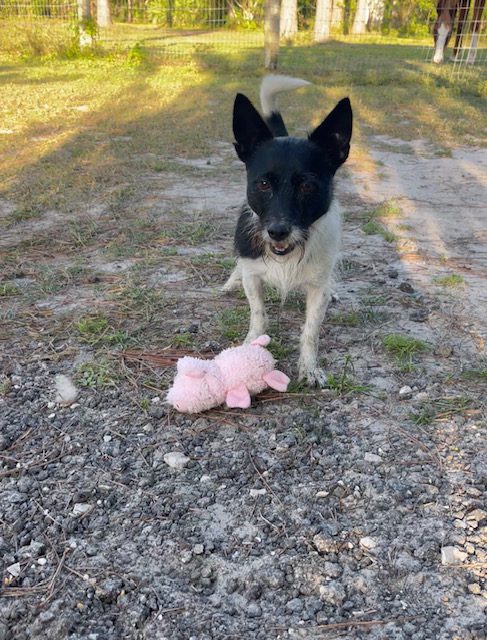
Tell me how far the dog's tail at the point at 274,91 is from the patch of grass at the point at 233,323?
108 centimetres

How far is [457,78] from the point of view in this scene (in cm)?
1257

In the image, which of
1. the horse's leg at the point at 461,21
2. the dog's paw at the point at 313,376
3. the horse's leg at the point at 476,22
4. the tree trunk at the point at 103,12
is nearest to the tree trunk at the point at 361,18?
the tree trunk at the point at 103,12

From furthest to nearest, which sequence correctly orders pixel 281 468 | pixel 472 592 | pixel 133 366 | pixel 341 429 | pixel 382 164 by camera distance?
1. pixel 382 164
2. pixel 133 366
3. pixel 341 429
4. pixel 281 468
5. pixel 472 592

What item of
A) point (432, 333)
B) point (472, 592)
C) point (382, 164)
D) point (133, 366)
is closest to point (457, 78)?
point (382, 164)

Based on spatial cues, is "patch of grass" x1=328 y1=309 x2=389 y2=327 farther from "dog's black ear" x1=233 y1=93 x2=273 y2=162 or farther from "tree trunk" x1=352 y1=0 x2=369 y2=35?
"tree trunk" x1=352 y1=0 x2=369 y2=35

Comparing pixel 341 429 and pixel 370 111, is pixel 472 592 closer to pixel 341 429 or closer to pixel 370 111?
pixel 341 429

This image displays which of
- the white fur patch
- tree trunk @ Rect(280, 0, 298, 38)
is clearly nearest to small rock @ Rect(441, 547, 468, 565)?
the white fur patch

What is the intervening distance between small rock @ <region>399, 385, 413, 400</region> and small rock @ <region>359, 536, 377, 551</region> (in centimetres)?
96

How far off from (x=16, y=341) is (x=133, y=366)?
0.71 metres

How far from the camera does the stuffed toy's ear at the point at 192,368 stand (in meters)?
2.59

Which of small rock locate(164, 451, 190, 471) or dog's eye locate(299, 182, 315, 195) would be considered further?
dog's eye locate(299, 182, 315, 195)

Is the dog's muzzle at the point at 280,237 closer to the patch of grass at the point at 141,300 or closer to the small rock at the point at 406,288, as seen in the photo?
the patch of grass at the point at 141,300

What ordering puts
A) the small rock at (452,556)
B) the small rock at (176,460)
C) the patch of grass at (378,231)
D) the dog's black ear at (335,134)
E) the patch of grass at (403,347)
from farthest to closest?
the patch of grass at (378,231), the patch of grass at (403,347), the dog's black ear at (335,134), the small rock at (176,460), the small rock at (452,556)

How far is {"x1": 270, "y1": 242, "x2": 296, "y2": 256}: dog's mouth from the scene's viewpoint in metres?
2.76
